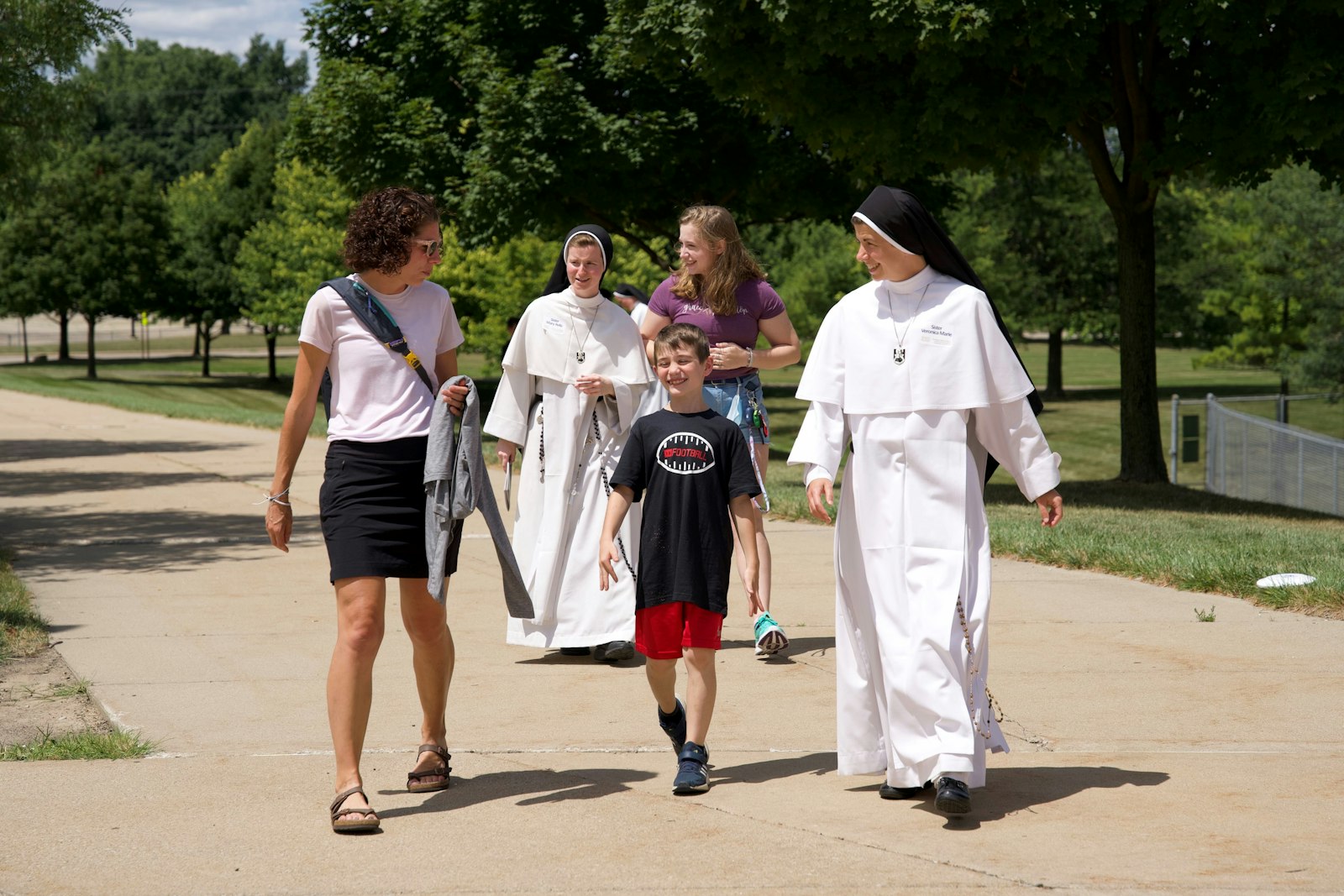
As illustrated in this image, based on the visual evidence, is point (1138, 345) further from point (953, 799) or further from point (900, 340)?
point (953, 799)

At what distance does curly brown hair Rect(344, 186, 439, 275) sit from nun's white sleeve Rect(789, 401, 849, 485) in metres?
1.39

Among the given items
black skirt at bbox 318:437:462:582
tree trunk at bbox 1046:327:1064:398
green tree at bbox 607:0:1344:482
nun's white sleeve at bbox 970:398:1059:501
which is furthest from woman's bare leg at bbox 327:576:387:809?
tree trunk at bbox 1046:327:1064:398

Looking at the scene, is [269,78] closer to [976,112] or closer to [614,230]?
[614,230]

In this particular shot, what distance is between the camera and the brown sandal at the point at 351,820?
437 cm

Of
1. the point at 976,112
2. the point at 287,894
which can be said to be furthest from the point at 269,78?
the point at 287,894

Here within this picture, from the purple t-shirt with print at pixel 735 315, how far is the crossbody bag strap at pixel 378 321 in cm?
237

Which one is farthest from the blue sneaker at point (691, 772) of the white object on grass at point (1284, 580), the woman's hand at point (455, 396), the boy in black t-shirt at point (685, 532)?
the white object on grass at point (1284, 580)

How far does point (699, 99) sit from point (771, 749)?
20971mm

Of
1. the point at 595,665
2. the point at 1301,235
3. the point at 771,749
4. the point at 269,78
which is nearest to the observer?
the point at 771,749

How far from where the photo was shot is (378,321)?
15.8 feet

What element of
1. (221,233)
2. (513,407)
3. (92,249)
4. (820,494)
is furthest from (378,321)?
(221,233)

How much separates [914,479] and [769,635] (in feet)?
7.63

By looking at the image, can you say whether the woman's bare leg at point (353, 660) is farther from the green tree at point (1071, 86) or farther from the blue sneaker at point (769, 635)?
the green tree at point (1071, 86)

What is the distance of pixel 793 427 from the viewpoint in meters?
34.2
